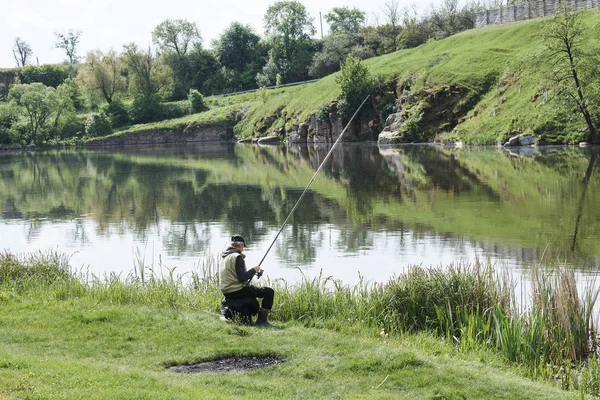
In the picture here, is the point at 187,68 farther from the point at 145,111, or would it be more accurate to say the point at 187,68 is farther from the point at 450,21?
the point at 450,21

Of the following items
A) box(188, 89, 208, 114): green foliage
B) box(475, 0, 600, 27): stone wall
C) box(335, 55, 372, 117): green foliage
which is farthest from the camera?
box(188, 89, 208, 114): green foliage

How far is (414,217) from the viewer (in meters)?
27.4

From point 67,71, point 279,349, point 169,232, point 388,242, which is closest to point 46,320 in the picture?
point 279,349

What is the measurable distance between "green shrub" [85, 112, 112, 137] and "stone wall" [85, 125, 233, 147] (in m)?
3.28

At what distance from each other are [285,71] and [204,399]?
405ft

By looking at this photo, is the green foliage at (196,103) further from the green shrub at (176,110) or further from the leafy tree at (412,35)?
the leafy tree at (412,35)

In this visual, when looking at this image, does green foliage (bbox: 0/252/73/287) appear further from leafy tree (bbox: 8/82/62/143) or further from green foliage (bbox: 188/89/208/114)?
green foliage (bbox: 188/89/208/114)

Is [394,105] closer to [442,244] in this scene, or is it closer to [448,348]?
[442,244]

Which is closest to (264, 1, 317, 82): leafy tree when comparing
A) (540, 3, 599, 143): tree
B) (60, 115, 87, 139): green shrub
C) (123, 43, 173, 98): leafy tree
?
(123, 43, 173, 98): leafy tree

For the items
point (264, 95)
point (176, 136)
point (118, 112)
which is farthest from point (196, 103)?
point (264, 95)

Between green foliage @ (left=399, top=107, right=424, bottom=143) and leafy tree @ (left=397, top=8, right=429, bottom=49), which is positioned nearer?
green foliage @ (left=399, top=107, right=424, bottom=143)

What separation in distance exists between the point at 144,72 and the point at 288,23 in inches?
1228

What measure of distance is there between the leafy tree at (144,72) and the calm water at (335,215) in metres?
83.1

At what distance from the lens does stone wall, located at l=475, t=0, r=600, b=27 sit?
269 ft
